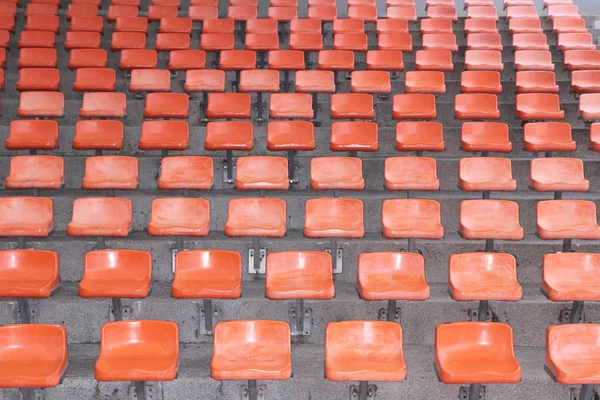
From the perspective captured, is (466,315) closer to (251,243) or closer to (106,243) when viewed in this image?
(251,243)

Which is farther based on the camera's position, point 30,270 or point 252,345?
point 30,270

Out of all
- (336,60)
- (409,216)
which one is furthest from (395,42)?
(409,216)

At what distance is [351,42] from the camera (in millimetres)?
5457

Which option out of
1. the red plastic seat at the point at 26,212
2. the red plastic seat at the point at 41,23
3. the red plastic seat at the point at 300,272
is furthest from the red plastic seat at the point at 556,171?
the red plastic seat at the point at 41,23

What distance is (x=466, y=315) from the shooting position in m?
3.43

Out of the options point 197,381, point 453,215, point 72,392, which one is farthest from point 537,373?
point 72,392

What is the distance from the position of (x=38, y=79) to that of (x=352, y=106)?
2236 mm

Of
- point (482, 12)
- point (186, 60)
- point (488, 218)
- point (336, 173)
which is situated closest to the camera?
point (488, 218)

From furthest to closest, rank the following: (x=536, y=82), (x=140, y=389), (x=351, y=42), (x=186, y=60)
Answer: (x=351, y=42), (x=186, y=60), (x=536, y=82), (x=140, y=389)

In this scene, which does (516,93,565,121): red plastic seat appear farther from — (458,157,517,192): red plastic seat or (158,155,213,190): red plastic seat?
(158,155,213,190): red plastic seat

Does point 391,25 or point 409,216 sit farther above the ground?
point 391,25

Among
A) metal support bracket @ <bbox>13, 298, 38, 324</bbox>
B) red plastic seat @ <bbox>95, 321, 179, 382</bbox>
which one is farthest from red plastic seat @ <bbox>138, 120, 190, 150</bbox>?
red plastic seat @ <bbox>95, 321, 179, 382</bbox>

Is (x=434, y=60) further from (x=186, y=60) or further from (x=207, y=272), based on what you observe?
(x=207, y=272)

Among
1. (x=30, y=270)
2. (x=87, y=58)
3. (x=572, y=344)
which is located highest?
(x=87, y=58)
